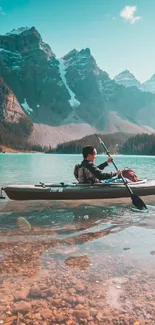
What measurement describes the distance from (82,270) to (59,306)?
4.47 ft

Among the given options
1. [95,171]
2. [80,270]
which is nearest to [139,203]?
[95,171]

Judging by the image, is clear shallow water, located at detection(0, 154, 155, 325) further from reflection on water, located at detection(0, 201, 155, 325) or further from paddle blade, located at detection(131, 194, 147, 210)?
paddle blade, located at detection(131, 194, 147, 210)

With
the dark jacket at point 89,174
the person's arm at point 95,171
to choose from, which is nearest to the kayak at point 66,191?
Result: the dark jacket at point 89,174

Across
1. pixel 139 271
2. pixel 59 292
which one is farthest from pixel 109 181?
pixel 59 292

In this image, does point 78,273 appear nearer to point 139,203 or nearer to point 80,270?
point 80,270

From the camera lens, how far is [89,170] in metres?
13.8

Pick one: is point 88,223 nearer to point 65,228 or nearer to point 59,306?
point 65,228

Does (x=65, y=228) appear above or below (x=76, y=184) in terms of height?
below

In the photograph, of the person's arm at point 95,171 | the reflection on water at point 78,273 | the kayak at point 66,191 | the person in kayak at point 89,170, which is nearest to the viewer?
the reflection on water at point 78,273

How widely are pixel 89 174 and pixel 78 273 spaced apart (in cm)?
856

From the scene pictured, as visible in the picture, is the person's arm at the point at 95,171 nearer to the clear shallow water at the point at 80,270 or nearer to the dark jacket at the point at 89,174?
the dark jacket at the point at 89,174

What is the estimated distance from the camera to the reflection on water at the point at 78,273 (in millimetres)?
4418

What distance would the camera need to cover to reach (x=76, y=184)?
14.2m

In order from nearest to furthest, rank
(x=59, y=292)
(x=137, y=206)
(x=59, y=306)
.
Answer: (x=59, y=306) < (x=59, y=292) < (x=137, y=206)
